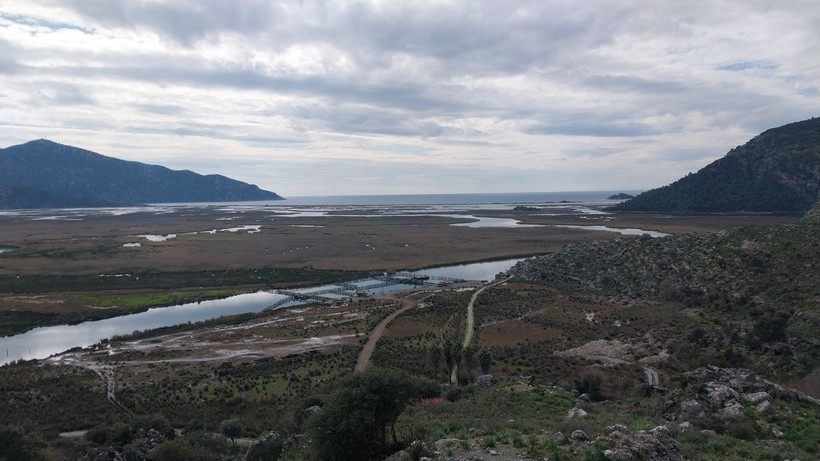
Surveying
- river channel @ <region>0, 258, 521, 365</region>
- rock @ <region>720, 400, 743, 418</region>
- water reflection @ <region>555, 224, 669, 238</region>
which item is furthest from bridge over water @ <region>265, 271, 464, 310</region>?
water reflection @ <region>555, 224, 669, 238</region>

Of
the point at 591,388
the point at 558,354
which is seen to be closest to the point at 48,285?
the point at 558,354

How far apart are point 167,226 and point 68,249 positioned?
53767 mm

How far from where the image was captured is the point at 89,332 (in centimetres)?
4644

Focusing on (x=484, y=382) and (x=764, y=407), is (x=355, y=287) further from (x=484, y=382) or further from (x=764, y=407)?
(x=764, y=407)

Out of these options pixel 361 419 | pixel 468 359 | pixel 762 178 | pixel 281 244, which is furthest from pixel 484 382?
pixel 762 178

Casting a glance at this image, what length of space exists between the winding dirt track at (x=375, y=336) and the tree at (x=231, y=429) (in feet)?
19.9

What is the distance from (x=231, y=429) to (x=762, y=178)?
166m

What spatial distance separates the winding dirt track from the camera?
33688 millimetres

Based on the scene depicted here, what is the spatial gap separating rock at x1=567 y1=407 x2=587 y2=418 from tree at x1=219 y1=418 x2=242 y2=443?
14.3 m

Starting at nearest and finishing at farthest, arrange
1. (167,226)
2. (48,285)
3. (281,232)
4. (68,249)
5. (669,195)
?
1. (48,285)
2. (68,249)
3. (281,232)
4. (167,226)
5. (669,195)

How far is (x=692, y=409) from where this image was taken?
1823 cm

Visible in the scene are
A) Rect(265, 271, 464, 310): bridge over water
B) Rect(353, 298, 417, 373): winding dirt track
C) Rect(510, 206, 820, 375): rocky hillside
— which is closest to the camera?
Rect(510, 206, 820, 375): rocky hillside

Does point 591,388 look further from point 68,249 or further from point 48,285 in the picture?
point 68,249

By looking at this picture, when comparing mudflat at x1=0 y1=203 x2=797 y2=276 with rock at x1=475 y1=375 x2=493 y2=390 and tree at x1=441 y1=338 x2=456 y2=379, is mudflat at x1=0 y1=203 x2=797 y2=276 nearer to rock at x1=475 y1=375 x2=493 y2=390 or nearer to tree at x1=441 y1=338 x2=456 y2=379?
tree at x1=441 y1=338 x2=456 y2=379
